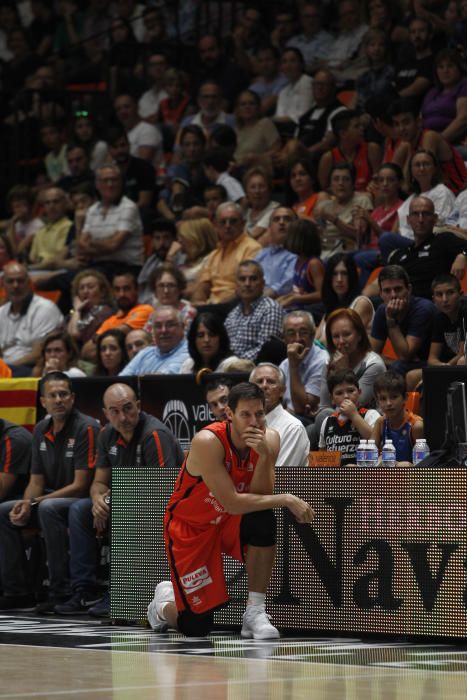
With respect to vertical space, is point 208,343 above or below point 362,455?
above

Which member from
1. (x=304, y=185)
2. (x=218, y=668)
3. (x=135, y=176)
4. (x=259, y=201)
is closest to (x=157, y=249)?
(x=259, y=201)

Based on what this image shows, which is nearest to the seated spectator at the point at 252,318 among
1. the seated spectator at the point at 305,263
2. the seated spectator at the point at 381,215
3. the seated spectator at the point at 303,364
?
the seated spectator at the point at 305,263

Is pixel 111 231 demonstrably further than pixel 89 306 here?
Yes

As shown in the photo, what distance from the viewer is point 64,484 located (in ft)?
35.3

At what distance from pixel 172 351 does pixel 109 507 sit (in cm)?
279

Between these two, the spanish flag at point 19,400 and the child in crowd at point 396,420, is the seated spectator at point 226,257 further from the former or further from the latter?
the child in crowd at point 396,420

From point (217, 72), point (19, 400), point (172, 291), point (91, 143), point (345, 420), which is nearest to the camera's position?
point (345, 420)

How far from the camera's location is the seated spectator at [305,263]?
12.6 meters

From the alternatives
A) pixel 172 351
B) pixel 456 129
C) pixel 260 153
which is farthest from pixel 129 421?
pixel 260 153

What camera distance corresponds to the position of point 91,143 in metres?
18.3

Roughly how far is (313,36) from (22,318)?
5.40m

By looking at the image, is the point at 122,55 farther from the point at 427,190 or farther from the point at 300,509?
the point at 300,509

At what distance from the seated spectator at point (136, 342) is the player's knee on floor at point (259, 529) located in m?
4.64

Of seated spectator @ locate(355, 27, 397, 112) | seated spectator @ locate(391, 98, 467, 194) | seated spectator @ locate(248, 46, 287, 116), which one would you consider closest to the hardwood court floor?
seated spectator @ locate(391, 98, 467, 194)
